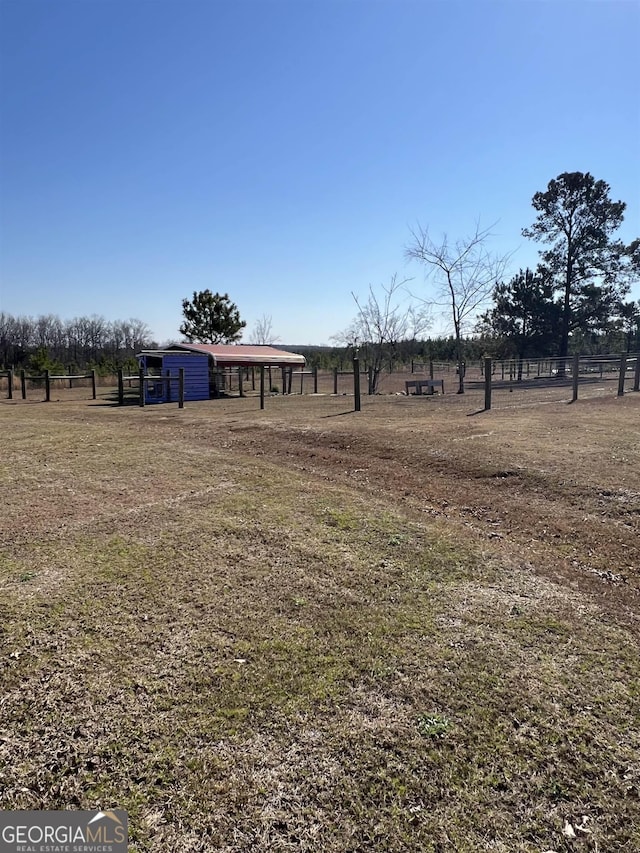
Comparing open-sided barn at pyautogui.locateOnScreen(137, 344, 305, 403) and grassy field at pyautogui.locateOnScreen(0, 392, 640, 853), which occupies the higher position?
open-sided barn at pyautogui.locateOnScreen(137, 344, 305, 403)

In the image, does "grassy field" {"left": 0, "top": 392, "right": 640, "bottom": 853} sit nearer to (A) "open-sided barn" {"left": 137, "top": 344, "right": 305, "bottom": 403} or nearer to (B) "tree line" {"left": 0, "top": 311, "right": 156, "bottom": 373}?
(A) "open-sided barn" {"left": 137, "top": 344, "right": 305, "bottom": 403}

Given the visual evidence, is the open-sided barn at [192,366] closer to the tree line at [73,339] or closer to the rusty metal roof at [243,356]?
the rusty metal roof at [243,356]

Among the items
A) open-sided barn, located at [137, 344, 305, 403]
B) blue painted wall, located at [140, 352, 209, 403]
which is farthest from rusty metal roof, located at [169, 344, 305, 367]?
blue painted wall, located at [140, 352, 209, 403]

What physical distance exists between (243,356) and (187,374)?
3.42 metres

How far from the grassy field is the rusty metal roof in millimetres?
17434

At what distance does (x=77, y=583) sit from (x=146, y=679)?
4.02 feet

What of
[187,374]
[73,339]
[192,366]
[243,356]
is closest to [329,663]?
[187,374]

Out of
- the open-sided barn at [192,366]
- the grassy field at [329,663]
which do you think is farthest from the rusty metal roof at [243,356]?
the grassy field at [329,663]

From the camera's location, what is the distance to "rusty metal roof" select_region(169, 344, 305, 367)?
22.7 m

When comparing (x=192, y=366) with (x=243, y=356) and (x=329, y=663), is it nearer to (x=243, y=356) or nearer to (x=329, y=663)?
(x=243, y=356)

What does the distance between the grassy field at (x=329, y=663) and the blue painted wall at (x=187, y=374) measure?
630 inches

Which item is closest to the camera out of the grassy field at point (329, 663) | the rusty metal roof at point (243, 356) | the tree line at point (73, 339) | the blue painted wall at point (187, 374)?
the grassy field at point (329, 663)

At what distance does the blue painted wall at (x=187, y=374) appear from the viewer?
20938 mm

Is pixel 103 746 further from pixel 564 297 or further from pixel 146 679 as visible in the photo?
pixel 564 297
